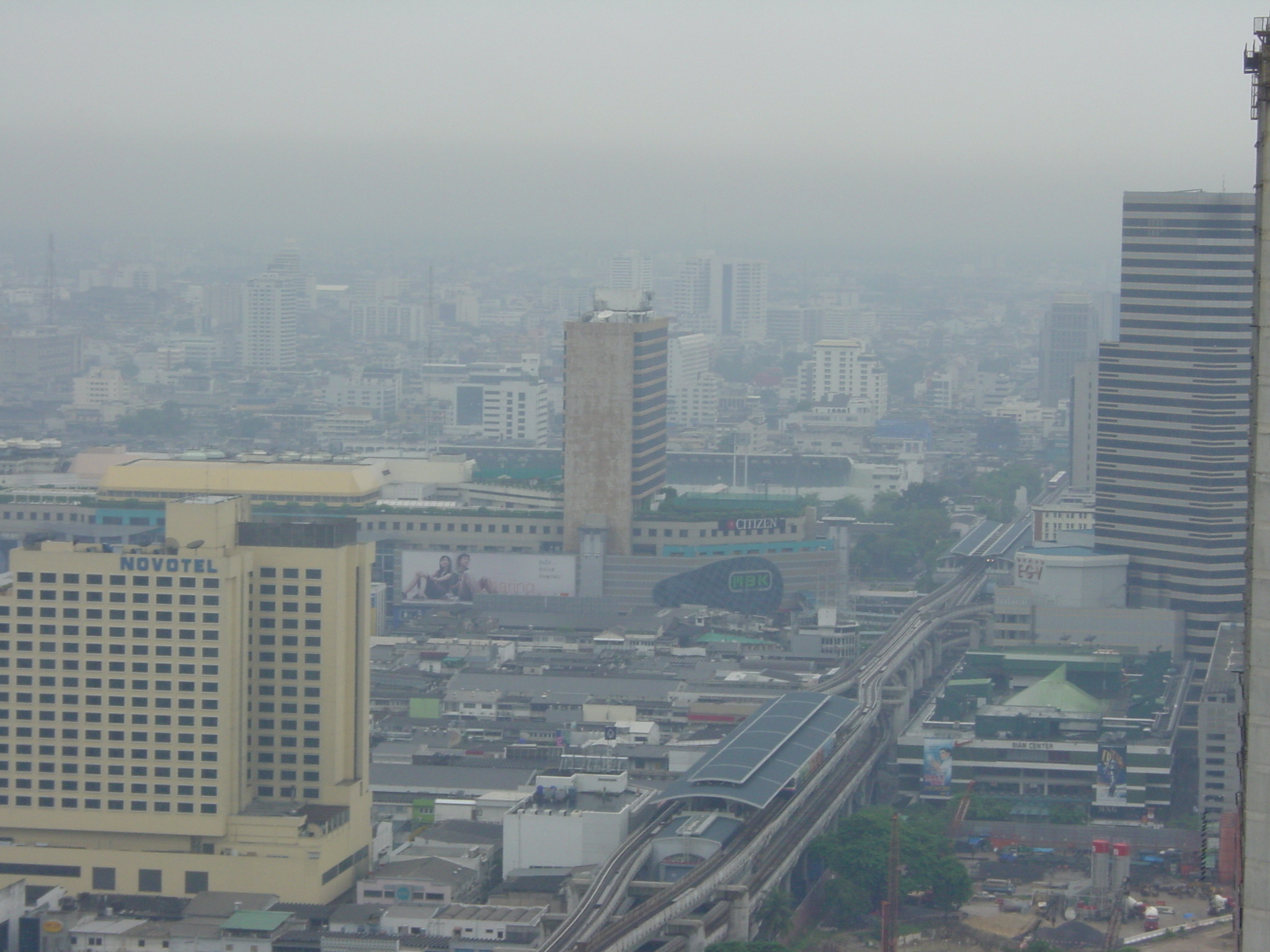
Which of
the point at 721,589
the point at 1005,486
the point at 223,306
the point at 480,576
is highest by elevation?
the point at 223,306

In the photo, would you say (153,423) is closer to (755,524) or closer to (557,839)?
(755,524)

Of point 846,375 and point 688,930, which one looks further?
point 846,375

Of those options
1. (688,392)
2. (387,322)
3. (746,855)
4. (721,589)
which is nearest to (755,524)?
(721,589)

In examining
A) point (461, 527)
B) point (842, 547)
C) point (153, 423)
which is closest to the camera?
point (461, 527)

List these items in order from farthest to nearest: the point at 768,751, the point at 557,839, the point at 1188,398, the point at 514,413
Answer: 1. the point at 514,413
2. the point at 1188,398
3. the point at 768,751
4. the point at 557,839

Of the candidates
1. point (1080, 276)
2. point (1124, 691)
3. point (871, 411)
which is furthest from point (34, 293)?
point (1124, 691)

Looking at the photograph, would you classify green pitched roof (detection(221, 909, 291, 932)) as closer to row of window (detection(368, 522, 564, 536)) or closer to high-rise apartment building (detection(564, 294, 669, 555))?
high-rise apartment building (detection(564, 294, 669, 555))

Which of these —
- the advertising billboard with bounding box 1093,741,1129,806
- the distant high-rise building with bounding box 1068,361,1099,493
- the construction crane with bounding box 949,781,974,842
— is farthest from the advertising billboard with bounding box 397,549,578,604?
the advertising billboard with bounding box 1093,741,1129,806
